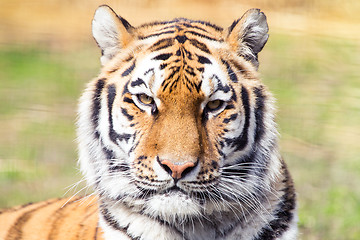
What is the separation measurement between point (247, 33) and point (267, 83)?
9.52ft

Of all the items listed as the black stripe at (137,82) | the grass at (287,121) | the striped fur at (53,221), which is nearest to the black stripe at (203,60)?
the black stripe at (137,82)

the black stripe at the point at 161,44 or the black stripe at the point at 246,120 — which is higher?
the black stripe at the point at 161,44

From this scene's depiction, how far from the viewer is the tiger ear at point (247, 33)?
2.22m

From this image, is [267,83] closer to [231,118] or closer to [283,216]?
[283,216]

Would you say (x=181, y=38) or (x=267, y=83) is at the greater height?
(x=181, y=38)

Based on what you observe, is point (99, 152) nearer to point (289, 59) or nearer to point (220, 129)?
point (220, 129)

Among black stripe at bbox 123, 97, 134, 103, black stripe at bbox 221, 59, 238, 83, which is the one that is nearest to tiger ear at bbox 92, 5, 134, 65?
black stripe at bbox 123, 97, 134, 103

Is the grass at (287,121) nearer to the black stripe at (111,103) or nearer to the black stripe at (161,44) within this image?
the black stripe at (111,103)

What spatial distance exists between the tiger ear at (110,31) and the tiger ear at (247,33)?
1.20 ft

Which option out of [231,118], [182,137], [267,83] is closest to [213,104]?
[231,118]

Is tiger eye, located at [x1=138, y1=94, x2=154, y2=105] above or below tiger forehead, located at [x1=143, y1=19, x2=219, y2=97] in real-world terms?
below

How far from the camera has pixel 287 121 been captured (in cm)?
456

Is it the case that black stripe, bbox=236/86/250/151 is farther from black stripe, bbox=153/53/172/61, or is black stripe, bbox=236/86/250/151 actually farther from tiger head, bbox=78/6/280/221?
black stripe, bbox=153/53/172/61

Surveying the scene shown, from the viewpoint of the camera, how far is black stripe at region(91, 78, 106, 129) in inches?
88.3
